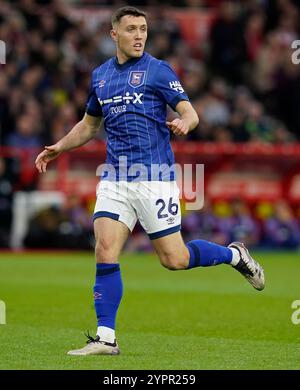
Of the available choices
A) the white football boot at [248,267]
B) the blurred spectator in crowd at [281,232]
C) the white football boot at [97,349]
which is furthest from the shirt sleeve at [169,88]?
the blurred spectator in crowd at [281,232]

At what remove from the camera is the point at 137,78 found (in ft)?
30.1

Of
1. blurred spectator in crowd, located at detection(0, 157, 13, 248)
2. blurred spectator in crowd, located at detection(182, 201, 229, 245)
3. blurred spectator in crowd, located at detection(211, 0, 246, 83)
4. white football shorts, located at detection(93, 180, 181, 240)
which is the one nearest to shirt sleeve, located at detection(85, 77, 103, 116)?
white football shorts, located at detection(93, 180, 181, 240)

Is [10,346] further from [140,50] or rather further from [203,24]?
[203,24]

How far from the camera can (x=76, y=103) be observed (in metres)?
21.0

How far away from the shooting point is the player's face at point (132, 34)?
9172 mm

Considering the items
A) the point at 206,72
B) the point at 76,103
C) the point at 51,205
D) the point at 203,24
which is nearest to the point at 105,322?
the point at 51,205

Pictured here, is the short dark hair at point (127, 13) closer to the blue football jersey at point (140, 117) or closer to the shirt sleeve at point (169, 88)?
the blue football jersey at point (140, 117)

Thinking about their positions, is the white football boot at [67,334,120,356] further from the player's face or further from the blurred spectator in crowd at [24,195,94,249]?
the blurred spectator in crowd at [24,195,94,249]

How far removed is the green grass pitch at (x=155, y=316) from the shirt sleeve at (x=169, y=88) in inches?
74.9

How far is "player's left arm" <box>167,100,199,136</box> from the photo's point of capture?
27.8 ft

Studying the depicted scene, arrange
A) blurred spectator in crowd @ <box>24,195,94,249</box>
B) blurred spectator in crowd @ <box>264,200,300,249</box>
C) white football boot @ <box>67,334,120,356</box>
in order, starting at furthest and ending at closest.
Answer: blurred spectator in crowd @ <box>264,200,300,249</box> → blurred spectator in crowd @ <box>24,195,94,249</box> → white football boot @ <box>67,334,120,356</box>

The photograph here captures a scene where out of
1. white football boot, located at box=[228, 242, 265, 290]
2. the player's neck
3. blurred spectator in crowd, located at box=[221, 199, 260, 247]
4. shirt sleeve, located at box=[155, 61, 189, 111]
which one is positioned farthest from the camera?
blurred spectator in crowd, located at box=[221, 199, 260, 247]

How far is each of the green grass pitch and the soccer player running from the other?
2.09 ft

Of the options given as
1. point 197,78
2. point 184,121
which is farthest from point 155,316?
point 197,78
